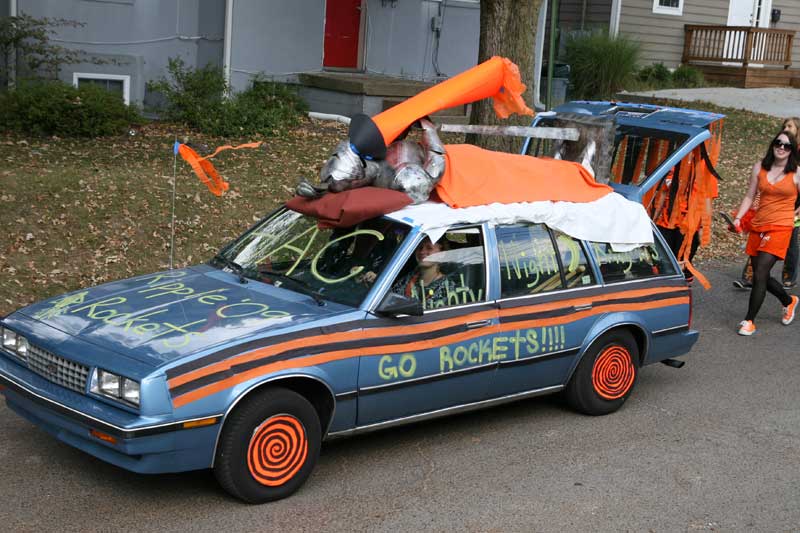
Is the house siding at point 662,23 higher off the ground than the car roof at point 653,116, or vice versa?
the house siding at point 662,23

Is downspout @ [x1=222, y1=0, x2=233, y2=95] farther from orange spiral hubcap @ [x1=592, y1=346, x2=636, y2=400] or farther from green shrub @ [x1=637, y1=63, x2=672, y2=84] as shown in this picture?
green shrub @ [x1=637, y1=63, x2=672, y2=84]

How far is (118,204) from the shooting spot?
33.4 feet

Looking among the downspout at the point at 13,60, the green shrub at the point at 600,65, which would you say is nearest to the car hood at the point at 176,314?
the downspout at the point at 13,60

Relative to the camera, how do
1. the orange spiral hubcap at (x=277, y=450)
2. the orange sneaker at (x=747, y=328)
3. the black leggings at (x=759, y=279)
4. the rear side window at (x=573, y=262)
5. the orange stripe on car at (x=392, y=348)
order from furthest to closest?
the orange sneaker at (x=747, y=328)
the black leggings at (x=759, y=279)
the rear side window at (x=573, y=262)
the orange spiral hubcap at (x=277, y=450)
the orange stripe on car at (x=392, y=348)

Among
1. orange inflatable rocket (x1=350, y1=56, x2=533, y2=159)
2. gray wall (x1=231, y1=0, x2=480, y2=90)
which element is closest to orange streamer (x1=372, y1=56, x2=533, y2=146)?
orange inflatable rocket (x1=350, y1=56, x2=533, y2=159)

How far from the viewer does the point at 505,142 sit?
1113 cm

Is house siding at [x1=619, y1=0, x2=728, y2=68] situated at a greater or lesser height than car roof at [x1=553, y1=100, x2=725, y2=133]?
greater

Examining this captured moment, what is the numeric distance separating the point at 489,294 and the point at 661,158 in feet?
11.6

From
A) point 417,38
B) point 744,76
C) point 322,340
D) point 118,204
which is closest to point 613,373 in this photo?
point 322,340

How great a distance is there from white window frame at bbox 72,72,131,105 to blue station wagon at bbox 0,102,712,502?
28.6 ft

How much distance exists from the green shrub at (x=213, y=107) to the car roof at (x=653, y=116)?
17.9ft

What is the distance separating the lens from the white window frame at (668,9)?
85.0 ft

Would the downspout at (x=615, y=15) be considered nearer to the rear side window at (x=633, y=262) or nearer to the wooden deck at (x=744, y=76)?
the wooden deck at (x=744, y=76)

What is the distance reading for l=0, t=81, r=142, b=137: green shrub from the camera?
12.2 meters
